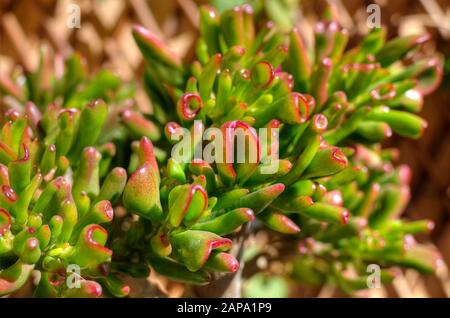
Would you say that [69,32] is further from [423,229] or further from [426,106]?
[423,229]

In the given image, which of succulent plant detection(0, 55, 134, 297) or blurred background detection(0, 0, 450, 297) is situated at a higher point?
succulent plant detection(0, 55, 134, 297)

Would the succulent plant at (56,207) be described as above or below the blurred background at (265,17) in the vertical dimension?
above

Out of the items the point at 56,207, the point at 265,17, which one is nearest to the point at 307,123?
the point at 56,207

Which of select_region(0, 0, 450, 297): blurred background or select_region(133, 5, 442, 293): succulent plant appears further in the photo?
select_region(0, 0, 450, 297): blurred background

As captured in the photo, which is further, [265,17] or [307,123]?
[265,17]

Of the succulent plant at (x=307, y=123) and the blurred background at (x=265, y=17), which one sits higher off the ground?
the succulent plant at (x=307, y=123)

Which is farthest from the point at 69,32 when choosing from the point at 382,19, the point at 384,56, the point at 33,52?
the point at 384,56

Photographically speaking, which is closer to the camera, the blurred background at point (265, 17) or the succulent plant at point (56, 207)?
the succulent plant at point (56, 207)

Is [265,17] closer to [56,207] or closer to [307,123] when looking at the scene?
[307,123]
